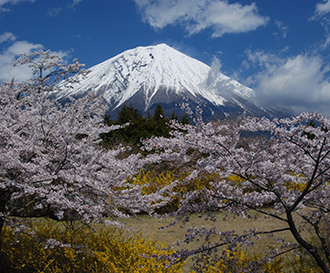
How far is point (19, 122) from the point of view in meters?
4.11

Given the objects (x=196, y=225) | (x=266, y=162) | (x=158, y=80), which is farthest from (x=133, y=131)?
(x=158, y=80)

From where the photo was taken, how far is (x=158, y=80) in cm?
17562

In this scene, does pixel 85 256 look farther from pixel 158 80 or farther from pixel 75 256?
pixel 158 80

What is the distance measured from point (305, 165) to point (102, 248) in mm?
3313

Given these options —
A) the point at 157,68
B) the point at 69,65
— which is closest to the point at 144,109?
the point at 157,68

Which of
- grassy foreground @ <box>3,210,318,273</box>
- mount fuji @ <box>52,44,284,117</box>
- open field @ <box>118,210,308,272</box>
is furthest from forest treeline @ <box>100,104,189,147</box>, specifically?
mount fuji @ <box>52,44,284,117</box>

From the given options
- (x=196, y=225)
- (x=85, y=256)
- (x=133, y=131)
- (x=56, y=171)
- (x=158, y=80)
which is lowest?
(x=85, y=256)

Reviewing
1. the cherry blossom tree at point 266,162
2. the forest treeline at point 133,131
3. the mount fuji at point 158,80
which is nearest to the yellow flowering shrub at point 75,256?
the cherry blossom tree at point 266,162

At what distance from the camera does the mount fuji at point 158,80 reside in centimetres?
14650

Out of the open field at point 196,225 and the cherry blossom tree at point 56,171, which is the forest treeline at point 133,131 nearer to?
the open field at point 196,225

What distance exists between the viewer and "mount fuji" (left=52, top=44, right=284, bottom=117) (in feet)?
481

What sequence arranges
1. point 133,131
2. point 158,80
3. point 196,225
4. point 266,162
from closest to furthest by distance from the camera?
point 266,162 → point 196,225 → point 133,131 → point 158,80

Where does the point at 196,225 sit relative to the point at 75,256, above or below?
above

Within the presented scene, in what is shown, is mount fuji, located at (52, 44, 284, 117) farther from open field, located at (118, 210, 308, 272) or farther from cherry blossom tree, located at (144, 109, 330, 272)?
cherry blossom tree, located at (144, 109, 330, 272)
